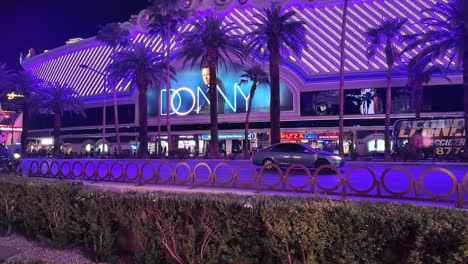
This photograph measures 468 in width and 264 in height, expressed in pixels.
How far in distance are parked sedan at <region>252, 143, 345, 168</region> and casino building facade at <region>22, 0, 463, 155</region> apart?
28571 mm

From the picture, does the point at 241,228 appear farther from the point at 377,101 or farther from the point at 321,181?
the point at 377,101

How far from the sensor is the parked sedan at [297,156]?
63.3 feet

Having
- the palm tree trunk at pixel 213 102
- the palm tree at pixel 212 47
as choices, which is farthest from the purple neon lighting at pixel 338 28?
the palm tree trunk at pixel 213 102

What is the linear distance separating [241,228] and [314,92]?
1888 inches

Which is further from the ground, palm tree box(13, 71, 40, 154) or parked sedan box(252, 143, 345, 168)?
palm tree box(13, 71, 40, 154)

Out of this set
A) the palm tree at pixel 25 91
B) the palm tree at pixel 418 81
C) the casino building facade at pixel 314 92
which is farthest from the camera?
the palm tree at pixel 25 91

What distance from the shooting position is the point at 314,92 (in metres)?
53.4

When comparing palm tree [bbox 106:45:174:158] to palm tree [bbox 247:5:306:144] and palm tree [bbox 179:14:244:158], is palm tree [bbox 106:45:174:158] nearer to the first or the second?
palm tree [bbox 179:14:244:158]

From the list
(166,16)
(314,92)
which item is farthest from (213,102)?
(314,92)

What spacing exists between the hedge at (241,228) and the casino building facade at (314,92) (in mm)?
40563

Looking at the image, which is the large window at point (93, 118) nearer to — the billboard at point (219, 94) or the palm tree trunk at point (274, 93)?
the billboard at point (219, 94)

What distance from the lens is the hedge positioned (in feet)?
19.1

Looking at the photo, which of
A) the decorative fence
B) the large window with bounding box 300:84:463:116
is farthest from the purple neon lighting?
the decorative fence

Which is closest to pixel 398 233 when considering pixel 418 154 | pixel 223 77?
pixel 418 154
